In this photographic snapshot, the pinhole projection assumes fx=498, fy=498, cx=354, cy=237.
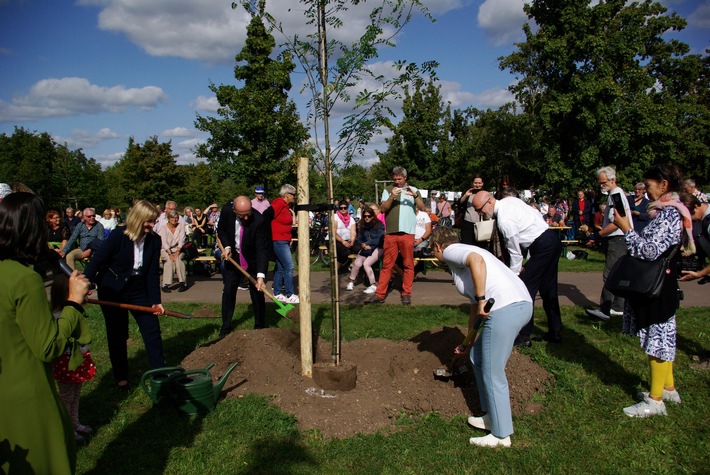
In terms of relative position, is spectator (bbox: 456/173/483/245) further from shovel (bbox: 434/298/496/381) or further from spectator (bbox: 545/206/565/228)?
spectator (bbox: 545/206/565/228)

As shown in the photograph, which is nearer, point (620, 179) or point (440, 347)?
point (440, 347)

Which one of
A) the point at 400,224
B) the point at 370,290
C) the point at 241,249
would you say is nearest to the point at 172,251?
the point at 370,290

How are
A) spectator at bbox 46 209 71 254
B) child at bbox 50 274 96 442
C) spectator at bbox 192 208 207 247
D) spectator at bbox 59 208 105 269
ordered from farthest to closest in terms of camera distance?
spectator at bbox 192 208 207 247
spectator at bbox 46 209 71 254
spectator at bbox 59 208 105 269
child at bbox 50 274 96 442

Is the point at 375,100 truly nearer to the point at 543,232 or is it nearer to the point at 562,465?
the point at 543,232

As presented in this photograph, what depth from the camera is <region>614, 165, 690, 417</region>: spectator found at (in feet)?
13.8

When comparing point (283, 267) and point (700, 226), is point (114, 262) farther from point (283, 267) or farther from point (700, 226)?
point (700, 226)

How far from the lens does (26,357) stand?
2.28 metres

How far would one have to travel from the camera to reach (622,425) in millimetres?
4156

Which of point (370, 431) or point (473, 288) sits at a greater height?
point (473, 288)

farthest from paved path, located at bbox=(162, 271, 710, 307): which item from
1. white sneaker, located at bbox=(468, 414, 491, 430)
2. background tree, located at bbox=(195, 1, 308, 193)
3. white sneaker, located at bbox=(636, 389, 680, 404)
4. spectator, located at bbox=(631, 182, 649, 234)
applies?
background tree, located at bbox=(195, 1, 308, 193)

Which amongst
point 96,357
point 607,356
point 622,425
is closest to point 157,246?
point 96,357

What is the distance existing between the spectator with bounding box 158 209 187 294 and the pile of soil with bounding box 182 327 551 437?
531 cm

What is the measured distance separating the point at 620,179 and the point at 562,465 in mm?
25695

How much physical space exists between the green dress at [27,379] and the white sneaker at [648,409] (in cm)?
427
